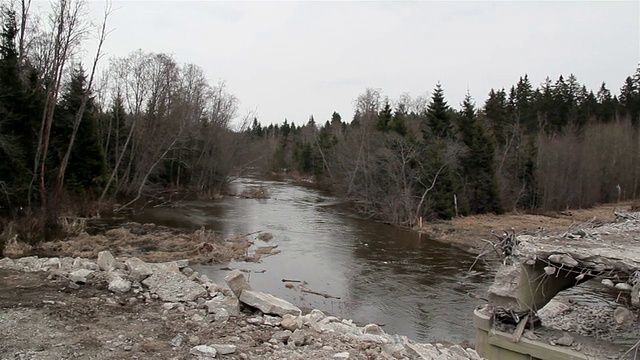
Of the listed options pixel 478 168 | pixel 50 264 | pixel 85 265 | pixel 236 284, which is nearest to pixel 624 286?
pixel 236 284

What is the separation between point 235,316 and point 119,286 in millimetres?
2312

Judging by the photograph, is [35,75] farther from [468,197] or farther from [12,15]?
[468,197]

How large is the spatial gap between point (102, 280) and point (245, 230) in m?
16.4

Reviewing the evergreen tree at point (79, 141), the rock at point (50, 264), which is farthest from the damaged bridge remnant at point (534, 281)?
the evergreen tree at point (79, 141)

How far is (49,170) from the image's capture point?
2483 cm

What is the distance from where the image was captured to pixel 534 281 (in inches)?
321

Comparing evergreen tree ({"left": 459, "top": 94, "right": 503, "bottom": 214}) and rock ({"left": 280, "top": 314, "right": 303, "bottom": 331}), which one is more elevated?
evergreen tree ({"left": 459, "top": 94, "right": 503, "bottom": 214})

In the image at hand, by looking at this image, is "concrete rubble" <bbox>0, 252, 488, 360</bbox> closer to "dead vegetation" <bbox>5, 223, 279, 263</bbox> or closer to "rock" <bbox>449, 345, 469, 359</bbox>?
"rock" <bbox>449, 345, 469, 359</bbox>

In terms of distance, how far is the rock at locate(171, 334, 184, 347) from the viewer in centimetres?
603

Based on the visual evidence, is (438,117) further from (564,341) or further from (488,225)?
(564,341)

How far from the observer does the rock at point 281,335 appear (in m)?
6.51

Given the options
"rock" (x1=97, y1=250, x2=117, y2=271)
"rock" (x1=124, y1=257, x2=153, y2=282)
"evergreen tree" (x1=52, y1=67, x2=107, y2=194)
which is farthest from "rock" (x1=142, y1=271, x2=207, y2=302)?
"evergreen tree" (x1=52, y1=67, x2=107, y2=194)

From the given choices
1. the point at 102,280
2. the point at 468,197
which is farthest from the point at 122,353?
the point at 468,197

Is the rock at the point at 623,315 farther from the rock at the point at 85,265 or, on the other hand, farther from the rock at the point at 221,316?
the rock at the point at 85,265
